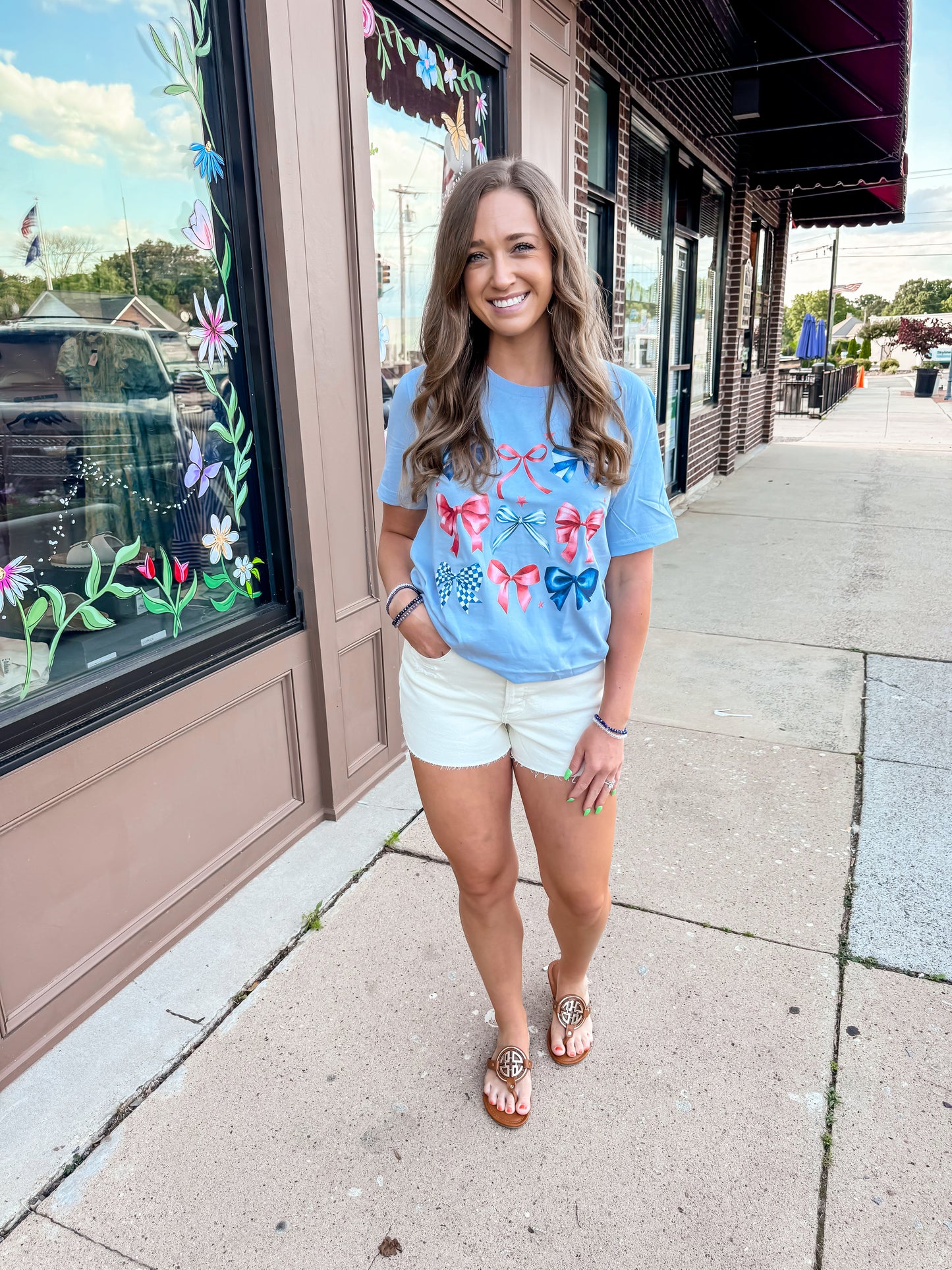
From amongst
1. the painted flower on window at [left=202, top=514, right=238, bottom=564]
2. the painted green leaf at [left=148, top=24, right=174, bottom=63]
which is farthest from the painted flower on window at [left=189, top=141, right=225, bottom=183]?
the painted flower on window at [left=202, top=514, right=238, bottom=564]

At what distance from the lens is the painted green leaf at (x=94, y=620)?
90.8 inches

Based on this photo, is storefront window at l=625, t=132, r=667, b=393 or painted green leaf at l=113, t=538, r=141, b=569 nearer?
painted green leaf at l=113, t=538, r=141, b=569

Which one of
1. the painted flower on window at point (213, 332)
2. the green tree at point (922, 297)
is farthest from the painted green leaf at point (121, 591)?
the green tree at point (922, 297)

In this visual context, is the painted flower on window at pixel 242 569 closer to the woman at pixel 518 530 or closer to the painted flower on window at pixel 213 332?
the painted flower on window at pixel 213 332

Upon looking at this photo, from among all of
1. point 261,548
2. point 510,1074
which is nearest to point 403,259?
point 261,548

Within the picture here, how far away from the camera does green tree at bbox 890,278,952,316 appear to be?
288ft

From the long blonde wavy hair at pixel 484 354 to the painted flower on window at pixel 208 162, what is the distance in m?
1.28

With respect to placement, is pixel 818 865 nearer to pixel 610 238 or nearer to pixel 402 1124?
pixel 402 1124

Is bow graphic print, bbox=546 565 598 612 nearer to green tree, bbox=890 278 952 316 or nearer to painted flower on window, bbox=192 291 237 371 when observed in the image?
painted flower on window, bbox=192 291 237 371

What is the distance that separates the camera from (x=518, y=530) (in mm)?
1596

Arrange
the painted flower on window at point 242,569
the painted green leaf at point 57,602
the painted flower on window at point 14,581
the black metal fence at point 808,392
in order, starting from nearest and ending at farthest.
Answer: the painted flower on window at point 14,581 < the painted green leaf at point 57,602 < the painted flower on window at point 242,569 < the black metal fence at point 808,392

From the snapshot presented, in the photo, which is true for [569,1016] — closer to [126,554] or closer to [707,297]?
[126,554]

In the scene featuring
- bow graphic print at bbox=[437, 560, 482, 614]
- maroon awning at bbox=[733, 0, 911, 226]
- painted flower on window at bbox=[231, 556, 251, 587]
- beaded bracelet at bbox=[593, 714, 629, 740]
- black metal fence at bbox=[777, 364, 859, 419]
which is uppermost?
maroon awning at bbox=[733, 0, 911, 226]

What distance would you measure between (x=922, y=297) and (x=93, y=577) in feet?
346
